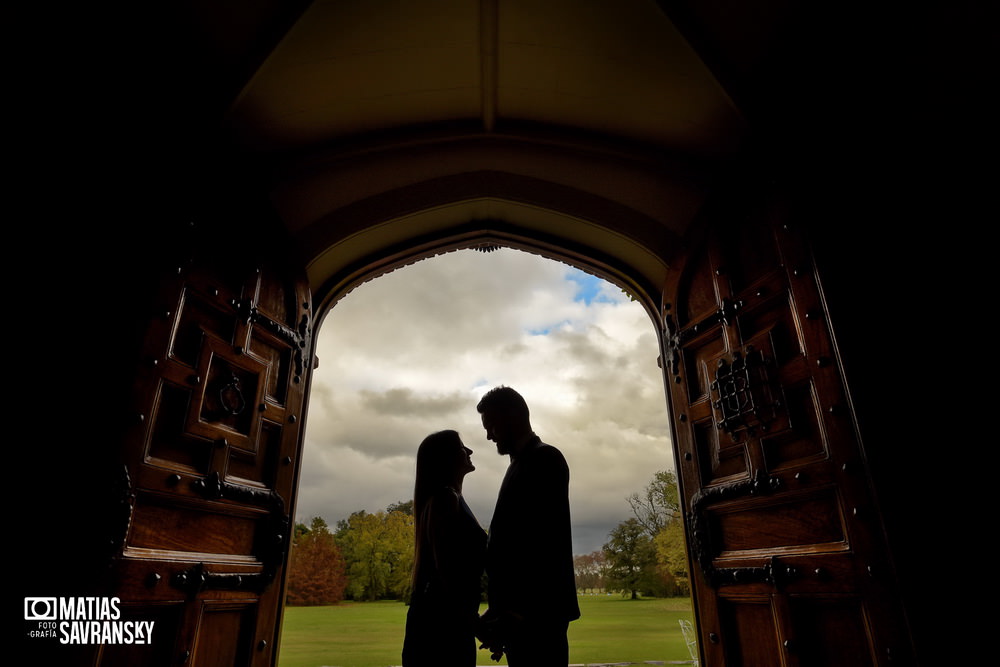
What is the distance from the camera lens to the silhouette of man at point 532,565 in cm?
152

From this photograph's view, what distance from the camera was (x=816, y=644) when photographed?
5.97 feet

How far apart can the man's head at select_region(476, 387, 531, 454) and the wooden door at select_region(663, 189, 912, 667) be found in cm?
104

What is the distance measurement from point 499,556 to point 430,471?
53 cm

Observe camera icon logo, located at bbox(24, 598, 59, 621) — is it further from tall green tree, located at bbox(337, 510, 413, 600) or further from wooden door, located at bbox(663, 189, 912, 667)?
tall green tree, located at bbox(337, 510, 413, 600)

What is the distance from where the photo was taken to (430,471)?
2088 millimetres

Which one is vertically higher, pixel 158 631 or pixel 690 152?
pixel 690 152

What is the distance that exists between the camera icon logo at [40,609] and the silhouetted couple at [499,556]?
1.08m

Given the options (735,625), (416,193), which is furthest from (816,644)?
(416,193)

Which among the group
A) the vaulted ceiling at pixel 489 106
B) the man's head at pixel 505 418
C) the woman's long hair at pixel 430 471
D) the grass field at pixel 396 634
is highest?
the vaulted ceiling at pixel 489 106

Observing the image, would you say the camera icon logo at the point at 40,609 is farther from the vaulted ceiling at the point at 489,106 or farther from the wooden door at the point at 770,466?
the wooden door at the point at 770,466

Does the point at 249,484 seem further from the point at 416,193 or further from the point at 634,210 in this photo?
the point at 634,210

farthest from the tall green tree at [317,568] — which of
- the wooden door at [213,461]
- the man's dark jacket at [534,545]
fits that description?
the man's dark jacket at [534,545]

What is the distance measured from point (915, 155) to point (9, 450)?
3.29m

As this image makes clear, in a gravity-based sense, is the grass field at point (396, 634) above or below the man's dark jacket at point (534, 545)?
below
